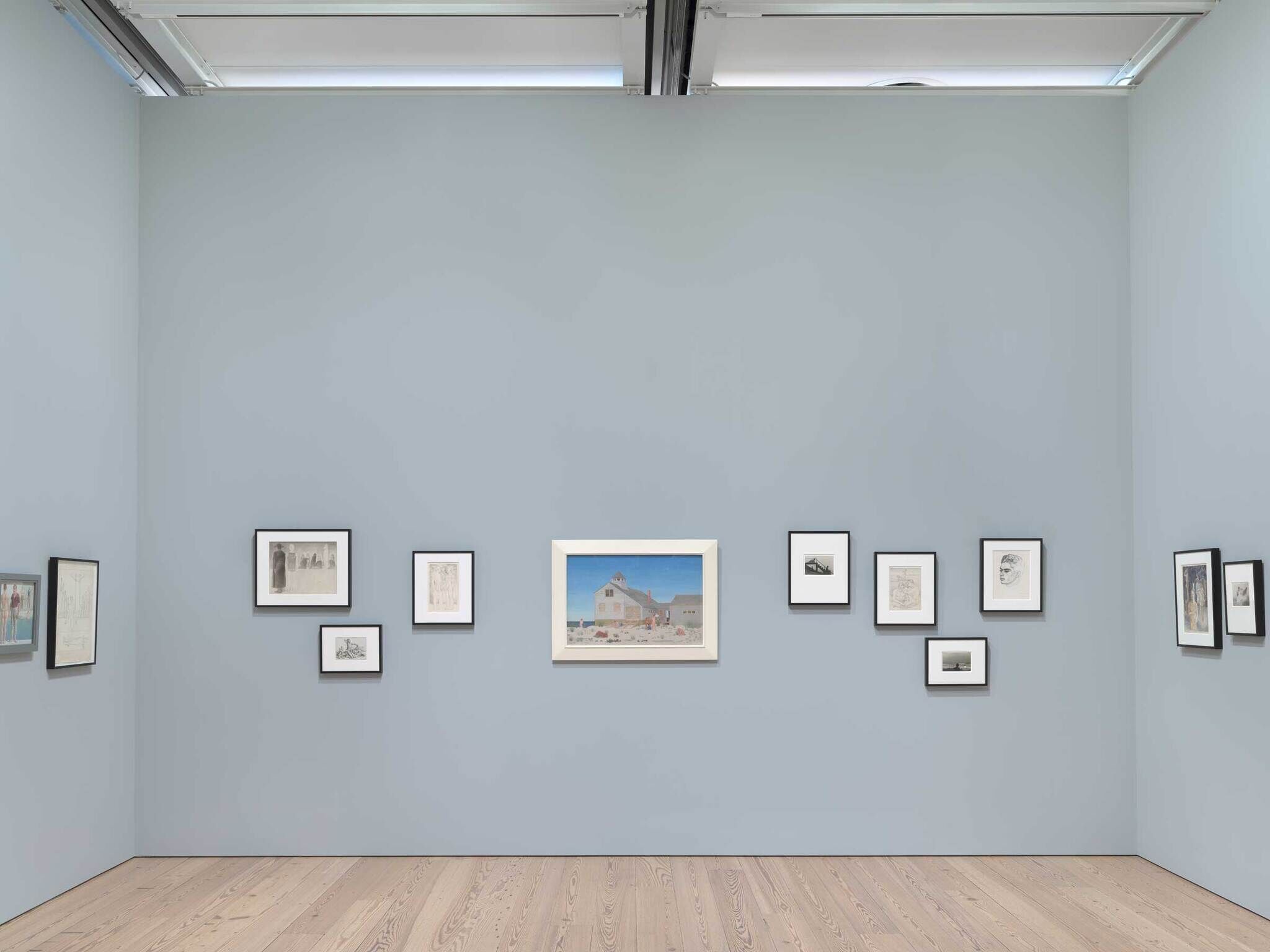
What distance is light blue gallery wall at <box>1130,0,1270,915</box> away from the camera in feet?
15.9

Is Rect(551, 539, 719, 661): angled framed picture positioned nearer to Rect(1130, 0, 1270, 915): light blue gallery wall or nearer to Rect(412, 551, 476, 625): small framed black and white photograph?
Rect(412, 551, 476, 625): small framed black and white photograph

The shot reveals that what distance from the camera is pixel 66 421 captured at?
17.0ft

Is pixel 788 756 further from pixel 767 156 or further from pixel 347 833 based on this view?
pixel 767 156

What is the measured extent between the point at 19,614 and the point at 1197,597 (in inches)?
208

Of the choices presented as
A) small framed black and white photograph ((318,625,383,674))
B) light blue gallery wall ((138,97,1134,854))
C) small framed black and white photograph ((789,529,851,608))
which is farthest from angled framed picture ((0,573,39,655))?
small framed black and white photograph ((789,529,851,608))

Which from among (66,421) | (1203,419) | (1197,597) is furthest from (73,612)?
(1203,419)

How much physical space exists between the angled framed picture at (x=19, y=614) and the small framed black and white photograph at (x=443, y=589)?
174cm

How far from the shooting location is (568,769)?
577 centimetres

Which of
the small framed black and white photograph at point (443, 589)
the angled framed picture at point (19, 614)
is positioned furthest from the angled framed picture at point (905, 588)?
the angled framed picture at point (19, 614)

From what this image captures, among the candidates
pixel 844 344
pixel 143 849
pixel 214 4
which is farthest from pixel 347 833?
pixel 214 4

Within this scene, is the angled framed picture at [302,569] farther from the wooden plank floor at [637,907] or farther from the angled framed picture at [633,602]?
the wooden plank floor at [637,907]

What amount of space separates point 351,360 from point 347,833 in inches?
96.9

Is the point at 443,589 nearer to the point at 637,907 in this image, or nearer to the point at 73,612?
the point at 73,612

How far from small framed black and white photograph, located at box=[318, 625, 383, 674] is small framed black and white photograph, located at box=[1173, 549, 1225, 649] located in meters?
3.98
